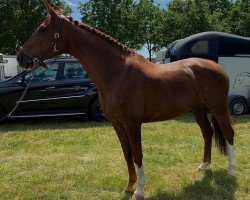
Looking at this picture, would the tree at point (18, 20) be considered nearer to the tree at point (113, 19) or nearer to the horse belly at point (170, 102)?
the tree at point (113, 19)

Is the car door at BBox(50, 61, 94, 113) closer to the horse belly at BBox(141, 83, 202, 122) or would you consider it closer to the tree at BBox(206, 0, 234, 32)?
the horse belly at BBox(141, 83, 202, 122)

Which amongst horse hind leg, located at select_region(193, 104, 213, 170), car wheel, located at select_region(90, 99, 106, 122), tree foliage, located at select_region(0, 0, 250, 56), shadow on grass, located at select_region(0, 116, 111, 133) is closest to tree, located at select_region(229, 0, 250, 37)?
tree foliage, located at select_region(0, 0, 250, 56)

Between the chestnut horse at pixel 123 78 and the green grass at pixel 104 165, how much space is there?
0.60 metres

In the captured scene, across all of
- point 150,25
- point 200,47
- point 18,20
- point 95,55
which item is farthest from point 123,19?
point 95,55

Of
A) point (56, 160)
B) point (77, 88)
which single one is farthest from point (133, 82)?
point (77, 88)

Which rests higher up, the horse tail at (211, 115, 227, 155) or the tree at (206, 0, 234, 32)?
the tree at (206, 0, 234, 32)

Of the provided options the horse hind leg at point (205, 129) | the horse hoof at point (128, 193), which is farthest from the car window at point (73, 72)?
the horse hoof at point (128, 193)

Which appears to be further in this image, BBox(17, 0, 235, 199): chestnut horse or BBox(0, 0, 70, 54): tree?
BBox(0, 0, 70, 54): tree

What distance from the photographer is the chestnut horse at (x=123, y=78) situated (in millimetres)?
4480

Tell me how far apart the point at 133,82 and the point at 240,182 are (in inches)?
83.6

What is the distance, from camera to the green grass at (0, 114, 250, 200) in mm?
5043

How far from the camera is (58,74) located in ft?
33.4

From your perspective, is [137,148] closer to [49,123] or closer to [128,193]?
[128,193]

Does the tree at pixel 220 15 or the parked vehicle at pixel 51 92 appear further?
the tree at pixel 220 15
